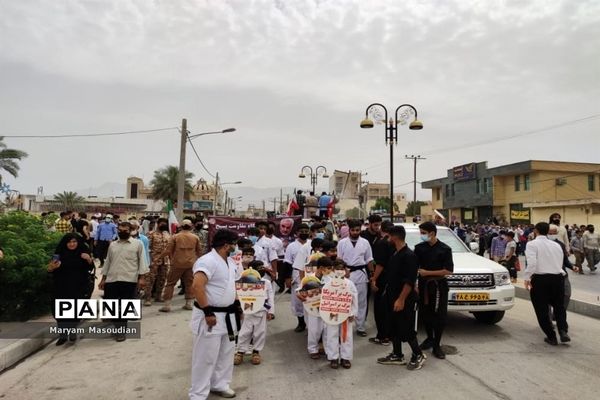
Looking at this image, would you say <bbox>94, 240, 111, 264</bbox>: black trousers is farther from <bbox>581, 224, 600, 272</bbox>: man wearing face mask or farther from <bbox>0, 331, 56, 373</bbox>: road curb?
<bbox>581, 224, 600, 272</bbox>: man wearing face mask

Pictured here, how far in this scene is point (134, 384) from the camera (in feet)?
16.2

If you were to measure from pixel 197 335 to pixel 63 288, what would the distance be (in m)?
3.45

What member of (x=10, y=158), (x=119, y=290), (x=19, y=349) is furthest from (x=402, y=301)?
(x=10, y=158)

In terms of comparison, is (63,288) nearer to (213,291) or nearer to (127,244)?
(127,244)

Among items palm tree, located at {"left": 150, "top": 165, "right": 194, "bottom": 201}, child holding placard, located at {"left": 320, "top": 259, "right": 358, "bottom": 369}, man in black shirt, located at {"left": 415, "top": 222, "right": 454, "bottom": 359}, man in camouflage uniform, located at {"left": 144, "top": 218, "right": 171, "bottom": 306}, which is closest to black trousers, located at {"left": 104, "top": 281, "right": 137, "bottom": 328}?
man in camouflage uniform, located at {"left": 144, "top": 218, "right": 171, "bottom": 306}

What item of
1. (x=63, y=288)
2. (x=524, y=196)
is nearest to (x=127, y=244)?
(x=63, y=288)

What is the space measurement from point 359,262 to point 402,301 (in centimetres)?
154

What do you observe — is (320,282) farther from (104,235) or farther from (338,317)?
(104,235)

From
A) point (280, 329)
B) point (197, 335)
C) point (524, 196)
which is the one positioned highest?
point (524, 196)

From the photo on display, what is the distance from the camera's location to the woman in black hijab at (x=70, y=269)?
662 cm

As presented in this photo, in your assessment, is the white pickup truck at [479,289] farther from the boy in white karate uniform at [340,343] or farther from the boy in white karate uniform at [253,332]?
the boy in white karate uniform at [253,332]

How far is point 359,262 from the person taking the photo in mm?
6918

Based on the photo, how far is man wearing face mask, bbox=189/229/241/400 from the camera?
4270 mm

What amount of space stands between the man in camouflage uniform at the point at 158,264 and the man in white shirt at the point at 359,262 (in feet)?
14.5
